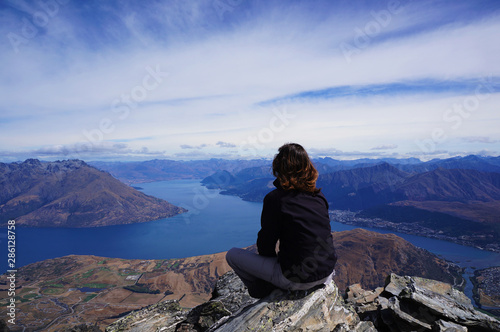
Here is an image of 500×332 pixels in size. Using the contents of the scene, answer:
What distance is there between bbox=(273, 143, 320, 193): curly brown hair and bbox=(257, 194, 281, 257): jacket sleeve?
390 mm

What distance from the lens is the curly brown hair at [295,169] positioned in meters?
4.07

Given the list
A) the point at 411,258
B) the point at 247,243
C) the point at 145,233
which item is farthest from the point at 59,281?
the point at 411,258

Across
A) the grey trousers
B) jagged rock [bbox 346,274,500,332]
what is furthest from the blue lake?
the grey trousers

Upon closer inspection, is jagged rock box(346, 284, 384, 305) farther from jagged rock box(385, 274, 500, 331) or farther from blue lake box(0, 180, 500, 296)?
blue lake box(0, 180, 500, 296)

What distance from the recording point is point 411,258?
278 feet

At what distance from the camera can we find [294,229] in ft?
12.7

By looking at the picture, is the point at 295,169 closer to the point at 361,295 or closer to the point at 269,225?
the point at 269,225

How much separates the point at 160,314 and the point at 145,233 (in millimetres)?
180973

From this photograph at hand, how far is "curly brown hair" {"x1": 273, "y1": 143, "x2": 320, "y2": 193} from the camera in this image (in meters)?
4.07

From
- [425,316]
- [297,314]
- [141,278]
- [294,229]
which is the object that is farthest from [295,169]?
[141,278]

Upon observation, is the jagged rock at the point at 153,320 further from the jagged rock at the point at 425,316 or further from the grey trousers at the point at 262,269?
the jagged rock at the point at 425,316

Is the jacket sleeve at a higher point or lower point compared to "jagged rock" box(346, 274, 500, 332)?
higher

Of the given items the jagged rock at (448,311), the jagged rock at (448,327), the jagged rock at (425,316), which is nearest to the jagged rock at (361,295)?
the jagged rock at (425,316)

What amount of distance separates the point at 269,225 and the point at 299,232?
1.69 ft
